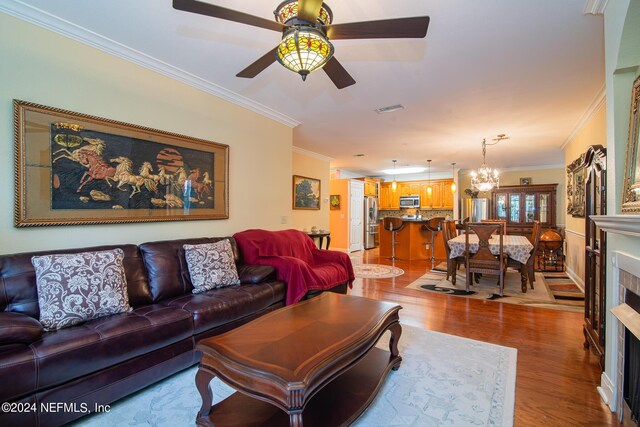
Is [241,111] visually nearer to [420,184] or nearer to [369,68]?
[369,68]

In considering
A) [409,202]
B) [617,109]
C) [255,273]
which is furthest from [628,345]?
[409,202]

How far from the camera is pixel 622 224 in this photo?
4.91 ft

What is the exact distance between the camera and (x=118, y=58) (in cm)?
257

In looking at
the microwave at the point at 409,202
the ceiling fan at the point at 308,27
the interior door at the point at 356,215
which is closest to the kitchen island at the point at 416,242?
the interior door at the point at 356,215

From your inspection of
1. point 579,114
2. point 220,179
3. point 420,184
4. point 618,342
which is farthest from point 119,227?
point 420,184

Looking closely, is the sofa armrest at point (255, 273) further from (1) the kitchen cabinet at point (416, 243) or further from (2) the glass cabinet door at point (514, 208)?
(2) the glass cabinet door at point (514, 208)

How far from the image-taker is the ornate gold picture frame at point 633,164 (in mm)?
1533

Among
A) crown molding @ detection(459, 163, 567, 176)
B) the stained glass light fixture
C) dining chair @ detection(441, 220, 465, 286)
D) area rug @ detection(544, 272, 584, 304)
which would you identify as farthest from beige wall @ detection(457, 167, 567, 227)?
the stained glass light fixture

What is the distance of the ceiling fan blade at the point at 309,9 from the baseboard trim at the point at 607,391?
9.14ft

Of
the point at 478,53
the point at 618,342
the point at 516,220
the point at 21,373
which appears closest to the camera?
the point at 21,373

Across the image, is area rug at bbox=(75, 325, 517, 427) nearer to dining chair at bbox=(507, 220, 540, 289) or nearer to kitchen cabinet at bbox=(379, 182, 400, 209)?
dining chair at bbox=(507, 220, 540, 289)

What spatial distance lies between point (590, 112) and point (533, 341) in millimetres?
3199

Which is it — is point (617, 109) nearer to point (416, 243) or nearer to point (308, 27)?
point (308, 27)

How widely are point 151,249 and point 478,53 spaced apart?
334 cm
